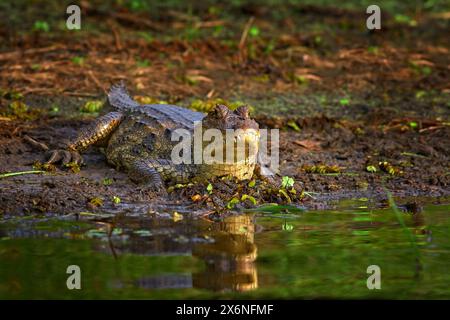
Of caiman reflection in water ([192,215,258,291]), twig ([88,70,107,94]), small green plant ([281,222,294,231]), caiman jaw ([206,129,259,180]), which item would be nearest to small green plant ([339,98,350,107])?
twig ([88,70,107,94])

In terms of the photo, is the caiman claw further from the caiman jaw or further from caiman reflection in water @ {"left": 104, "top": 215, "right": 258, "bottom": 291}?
caiman reflection in water @ {"left": 104, "top": 215, "right": 258, "bottom": 291}

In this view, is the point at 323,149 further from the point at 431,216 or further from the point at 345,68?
the point at 345,68

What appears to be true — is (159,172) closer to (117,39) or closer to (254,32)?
(117,39)

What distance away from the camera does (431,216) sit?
759 centimetres

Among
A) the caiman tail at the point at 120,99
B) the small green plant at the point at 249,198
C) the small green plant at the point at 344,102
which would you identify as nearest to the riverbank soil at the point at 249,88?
the small green plant at the point at 249,198

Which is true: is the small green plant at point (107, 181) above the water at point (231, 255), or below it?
above

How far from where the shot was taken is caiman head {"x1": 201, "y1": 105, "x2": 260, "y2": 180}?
7922 mm

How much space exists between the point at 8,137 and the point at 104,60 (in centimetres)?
335

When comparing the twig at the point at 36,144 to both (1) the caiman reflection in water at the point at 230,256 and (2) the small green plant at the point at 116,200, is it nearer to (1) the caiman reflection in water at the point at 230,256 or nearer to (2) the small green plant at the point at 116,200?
(2) the small green plant at the point at 116,200

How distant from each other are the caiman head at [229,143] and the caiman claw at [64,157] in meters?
1.34

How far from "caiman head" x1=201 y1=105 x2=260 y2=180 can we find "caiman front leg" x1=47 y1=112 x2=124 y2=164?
1389 mm

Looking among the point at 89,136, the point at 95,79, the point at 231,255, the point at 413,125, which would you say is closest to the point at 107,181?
the point at 89,136

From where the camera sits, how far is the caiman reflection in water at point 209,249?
5.67 m
